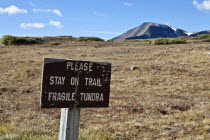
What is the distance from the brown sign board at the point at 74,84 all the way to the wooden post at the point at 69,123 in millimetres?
158

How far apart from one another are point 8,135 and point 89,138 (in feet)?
5.96

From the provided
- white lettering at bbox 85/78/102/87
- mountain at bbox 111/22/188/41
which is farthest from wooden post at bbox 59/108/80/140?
mountain at bbox 111/22/188/41

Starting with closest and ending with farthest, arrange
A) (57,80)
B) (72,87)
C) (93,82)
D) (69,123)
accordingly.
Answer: (57,80), (72,87), (69,123), (93,82)

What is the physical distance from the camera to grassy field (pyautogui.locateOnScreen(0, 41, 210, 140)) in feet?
29.9

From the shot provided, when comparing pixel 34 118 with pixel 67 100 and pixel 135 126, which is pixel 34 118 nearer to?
pixel 135 126

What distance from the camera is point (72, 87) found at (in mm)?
5250

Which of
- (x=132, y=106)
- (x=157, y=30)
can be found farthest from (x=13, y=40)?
(x=157, y=30)

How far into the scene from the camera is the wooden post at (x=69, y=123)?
5345 mm

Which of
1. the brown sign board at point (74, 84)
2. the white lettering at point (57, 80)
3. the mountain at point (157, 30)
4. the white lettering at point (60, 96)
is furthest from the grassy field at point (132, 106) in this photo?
the mountain at point (157, 30)

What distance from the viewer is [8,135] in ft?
23.5

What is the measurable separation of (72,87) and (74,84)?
0.20 ft

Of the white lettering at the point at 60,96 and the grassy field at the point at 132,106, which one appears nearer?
the white lettering at the point at 60,96

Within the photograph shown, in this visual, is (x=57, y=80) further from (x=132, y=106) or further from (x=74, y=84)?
(x=132, y=106)

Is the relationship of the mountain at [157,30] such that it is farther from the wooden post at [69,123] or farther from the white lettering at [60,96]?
the white lettering at [60,96]
